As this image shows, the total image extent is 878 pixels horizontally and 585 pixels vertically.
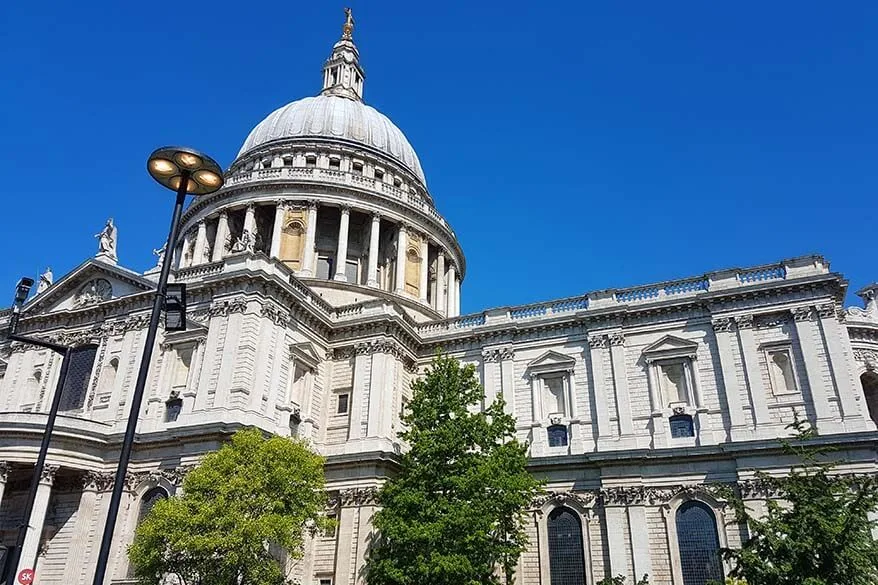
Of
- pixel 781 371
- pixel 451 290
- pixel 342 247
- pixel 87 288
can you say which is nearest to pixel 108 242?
pixel 87 288

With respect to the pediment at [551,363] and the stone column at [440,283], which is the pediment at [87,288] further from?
the stone column at [440,283]

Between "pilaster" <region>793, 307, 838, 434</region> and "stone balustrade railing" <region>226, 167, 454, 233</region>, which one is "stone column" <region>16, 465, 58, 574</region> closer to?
"stone balustrade railing" <region>226, 167, 454, 233</region>

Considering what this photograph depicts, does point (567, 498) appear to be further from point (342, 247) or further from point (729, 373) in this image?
point (342, 247)

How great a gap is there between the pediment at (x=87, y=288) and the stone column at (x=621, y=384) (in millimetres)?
23738

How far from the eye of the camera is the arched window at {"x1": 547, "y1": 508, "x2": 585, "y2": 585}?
1202 inches

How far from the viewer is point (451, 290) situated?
2131 inches

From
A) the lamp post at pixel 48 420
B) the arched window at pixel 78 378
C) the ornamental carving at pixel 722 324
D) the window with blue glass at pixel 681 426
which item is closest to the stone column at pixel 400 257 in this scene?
the arched window at pixel 78 378

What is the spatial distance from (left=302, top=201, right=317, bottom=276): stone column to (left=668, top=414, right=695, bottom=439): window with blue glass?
2454 centimetres

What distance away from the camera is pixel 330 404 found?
117ft

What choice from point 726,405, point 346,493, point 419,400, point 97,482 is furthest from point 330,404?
point 726,405

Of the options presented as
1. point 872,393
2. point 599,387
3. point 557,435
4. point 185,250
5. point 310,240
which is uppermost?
point 185,250

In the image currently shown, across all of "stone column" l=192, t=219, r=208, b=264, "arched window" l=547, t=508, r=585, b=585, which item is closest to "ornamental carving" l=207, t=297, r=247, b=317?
"stone column" l=192, t=219, r=208, b=264

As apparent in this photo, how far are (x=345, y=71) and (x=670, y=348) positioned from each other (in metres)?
45.8

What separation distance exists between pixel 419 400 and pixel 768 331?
16.7m
